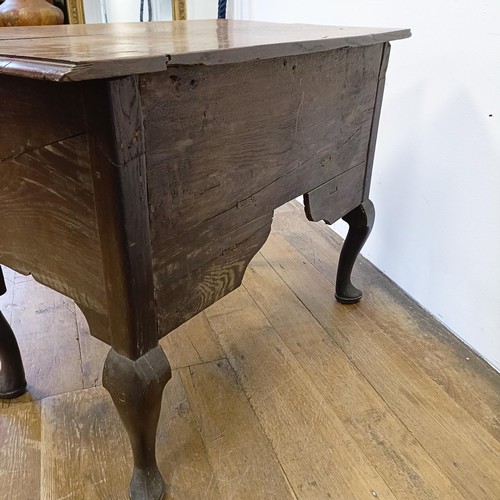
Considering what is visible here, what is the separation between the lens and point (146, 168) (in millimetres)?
593

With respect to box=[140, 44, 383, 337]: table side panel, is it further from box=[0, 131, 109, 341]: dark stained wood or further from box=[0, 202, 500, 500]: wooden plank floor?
box=[0, 202, 500, 500]: wooden plank floor

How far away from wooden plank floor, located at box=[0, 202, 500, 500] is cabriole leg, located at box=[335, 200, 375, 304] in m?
0.04

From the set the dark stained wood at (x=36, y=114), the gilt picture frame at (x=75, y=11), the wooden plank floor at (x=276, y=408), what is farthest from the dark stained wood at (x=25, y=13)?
the dark stained wood at (x=36, y=114)

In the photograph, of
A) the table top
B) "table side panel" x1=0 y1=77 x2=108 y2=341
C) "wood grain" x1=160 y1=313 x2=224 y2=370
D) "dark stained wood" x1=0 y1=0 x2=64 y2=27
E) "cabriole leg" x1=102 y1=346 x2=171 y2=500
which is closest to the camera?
the table top

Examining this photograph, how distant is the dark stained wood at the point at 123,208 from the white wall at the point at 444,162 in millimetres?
775

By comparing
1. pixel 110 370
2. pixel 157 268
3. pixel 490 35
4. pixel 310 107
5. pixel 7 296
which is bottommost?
pixel 7 296

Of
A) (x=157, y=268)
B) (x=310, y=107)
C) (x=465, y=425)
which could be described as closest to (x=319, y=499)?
(x=465, y=425)

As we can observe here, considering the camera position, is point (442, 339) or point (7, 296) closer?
point (442, 339)

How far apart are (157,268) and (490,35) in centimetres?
82

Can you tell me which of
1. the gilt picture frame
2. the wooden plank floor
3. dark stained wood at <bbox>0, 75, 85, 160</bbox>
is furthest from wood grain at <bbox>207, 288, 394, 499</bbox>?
the gilt picture frame

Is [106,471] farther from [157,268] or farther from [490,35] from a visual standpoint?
[490,35]

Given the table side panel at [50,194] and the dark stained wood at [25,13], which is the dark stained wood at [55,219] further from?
the dark stained wood at [25,13]

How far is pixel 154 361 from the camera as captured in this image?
706 mm

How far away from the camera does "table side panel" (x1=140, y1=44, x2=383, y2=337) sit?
0.62 m
